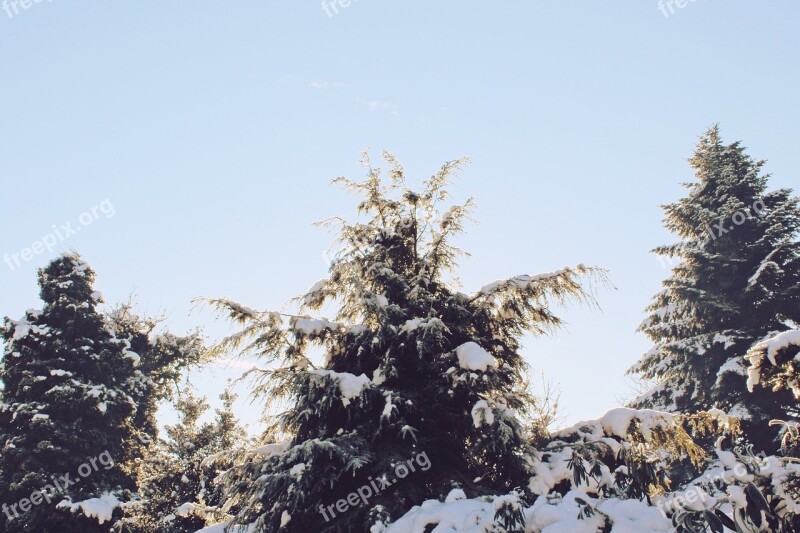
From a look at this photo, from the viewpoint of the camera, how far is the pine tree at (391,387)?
5.82m

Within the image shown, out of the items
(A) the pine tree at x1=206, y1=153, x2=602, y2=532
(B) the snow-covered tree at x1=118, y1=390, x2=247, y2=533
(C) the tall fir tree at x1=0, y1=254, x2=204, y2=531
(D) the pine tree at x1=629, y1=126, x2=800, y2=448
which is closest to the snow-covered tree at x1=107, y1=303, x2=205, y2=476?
(C) the tall fir tree at x1=0, y1=254, x2=204, y2=531

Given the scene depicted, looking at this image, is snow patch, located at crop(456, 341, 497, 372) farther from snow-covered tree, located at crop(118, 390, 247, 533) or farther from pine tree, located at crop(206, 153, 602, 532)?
snow-covered tree, located at crop(118, 390, 247, 533)

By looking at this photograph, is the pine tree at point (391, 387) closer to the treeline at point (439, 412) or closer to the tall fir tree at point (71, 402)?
the treeline at point (439, 412)

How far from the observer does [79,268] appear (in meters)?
20.5

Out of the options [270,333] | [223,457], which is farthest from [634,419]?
[223,457]

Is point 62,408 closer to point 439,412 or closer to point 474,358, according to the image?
point 439,412

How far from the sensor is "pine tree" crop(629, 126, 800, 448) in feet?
46.5

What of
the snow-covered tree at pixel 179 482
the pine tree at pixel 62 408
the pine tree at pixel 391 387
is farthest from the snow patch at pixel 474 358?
the pine tree at pixel 62 408

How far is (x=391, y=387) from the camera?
694 cm

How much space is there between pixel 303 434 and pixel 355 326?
5.75ft

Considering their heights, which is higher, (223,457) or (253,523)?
(223,457)

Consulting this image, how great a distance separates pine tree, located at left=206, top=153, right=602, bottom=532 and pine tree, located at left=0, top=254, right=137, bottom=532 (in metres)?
13.2

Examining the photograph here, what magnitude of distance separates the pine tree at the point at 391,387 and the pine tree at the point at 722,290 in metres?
10.5

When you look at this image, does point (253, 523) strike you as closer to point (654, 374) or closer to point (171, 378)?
point (654, 374)
